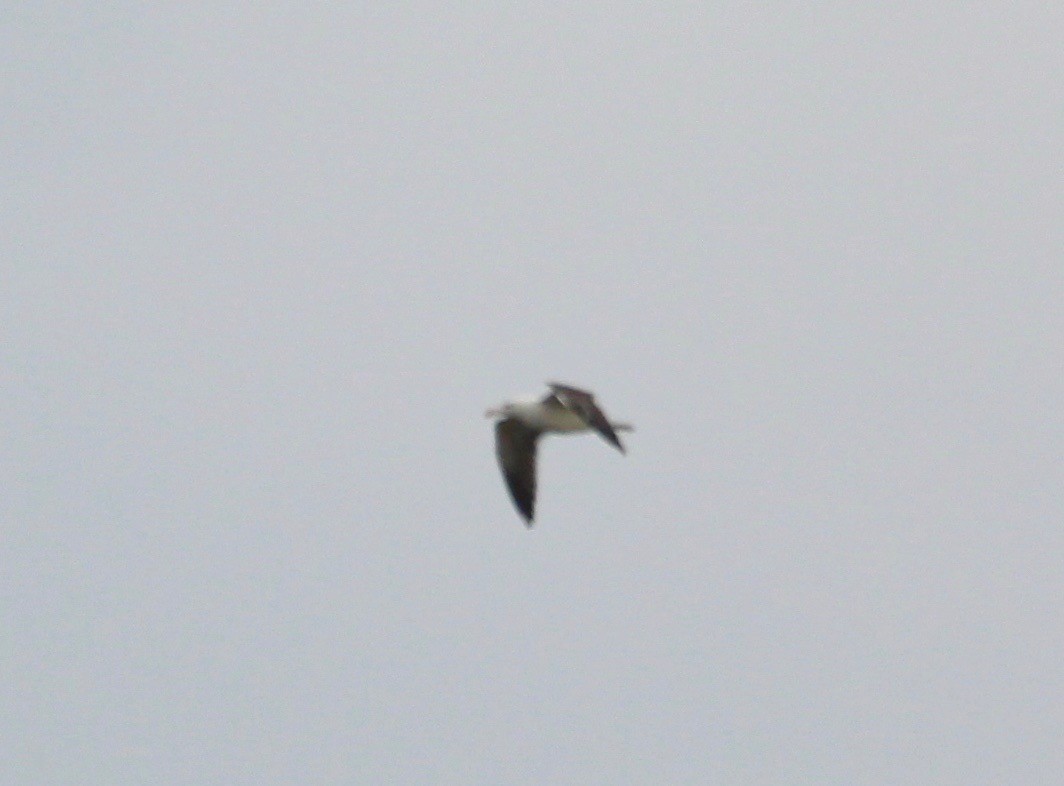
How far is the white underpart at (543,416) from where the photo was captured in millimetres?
38438

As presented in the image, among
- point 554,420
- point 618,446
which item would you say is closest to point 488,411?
point 554,420

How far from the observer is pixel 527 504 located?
1570 inches

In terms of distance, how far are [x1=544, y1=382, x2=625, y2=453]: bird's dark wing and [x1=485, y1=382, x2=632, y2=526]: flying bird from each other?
0.19 metres

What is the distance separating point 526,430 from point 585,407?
3326mm

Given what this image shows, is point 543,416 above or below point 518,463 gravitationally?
above

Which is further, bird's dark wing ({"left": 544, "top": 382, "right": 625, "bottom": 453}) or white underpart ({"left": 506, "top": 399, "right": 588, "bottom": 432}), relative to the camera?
white underpart ({"left": 506, "top": 399, "right": 588, "bottom": 432})

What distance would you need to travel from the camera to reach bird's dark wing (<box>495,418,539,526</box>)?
39.9 meters

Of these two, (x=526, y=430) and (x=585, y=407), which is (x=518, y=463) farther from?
(x=585, y=407)

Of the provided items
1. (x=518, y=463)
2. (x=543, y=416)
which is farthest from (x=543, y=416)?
(x=518, y=463)

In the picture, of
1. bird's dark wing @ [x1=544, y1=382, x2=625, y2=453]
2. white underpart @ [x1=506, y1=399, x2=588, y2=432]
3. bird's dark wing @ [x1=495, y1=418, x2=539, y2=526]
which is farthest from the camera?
bird's dark wing @ [x1=495, y1=418, x2=539, y2=526]

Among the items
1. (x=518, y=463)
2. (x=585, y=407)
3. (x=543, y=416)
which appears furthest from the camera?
(x=518, y=463)

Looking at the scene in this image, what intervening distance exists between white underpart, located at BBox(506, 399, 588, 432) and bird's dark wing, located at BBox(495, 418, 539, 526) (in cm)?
44

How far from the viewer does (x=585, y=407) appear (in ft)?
120

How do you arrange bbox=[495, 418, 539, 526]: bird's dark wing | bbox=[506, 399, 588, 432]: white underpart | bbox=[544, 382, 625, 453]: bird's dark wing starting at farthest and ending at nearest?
bbox=[495, 418, 539, 526]: bird's dark wing, bbox=[506, 399, 588, 432]: white underpart, bbox=[544, 382, 625, 453]: bird's dark wing
